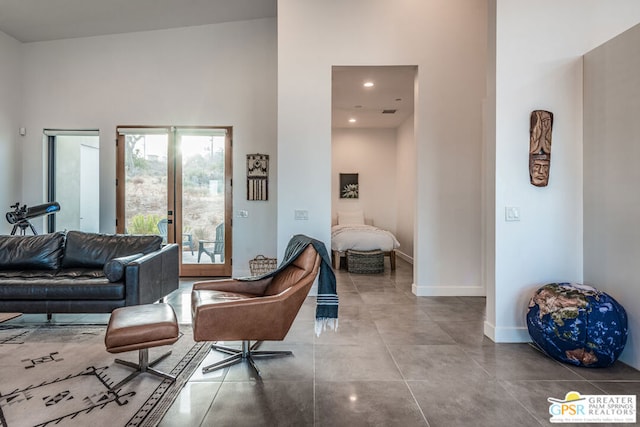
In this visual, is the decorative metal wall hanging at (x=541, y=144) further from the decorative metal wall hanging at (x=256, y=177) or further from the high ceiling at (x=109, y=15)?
the high ceiling at (x=109, y=15)

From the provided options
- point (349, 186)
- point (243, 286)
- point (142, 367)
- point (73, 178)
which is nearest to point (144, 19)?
point (73, 178)

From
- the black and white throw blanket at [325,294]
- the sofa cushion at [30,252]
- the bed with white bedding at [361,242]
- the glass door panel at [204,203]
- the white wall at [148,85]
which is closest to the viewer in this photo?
the black and white throw blanket at [325,294]

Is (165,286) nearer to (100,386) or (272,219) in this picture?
(100,386)

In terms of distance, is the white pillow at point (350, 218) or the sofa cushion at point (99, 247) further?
the white pillow at point (350, 218)

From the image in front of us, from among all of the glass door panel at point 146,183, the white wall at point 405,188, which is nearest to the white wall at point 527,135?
the white wall at point 405,188

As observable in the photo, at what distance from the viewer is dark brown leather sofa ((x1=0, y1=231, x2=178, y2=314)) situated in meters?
3.28

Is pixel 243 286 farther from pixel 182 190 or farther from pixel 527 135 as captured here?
pixel 182 190

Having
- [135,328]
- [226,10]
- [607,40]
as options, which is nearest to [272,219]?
[226,10]

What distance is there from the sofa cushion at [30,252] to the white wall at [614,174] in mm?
5336

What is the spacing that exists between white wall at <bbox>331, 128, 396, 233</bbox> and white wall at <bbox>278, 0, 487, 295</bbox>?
4116mm

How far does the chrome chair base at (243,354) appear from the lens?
2506 millimetres

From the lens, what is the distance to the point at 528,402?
2.10 meters

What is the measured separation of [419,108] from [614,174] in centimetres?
240

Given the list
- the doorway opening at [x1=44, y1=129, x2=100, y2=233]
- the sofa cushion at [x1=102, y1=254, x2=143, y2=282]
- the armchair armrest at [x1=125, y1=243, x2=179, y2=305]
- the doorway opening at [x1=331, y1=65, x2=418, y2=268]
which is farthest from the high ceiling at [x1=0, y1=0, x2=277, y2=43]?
the sofa cushion at [x1=102, y1=254, x2=143, y2=282]
